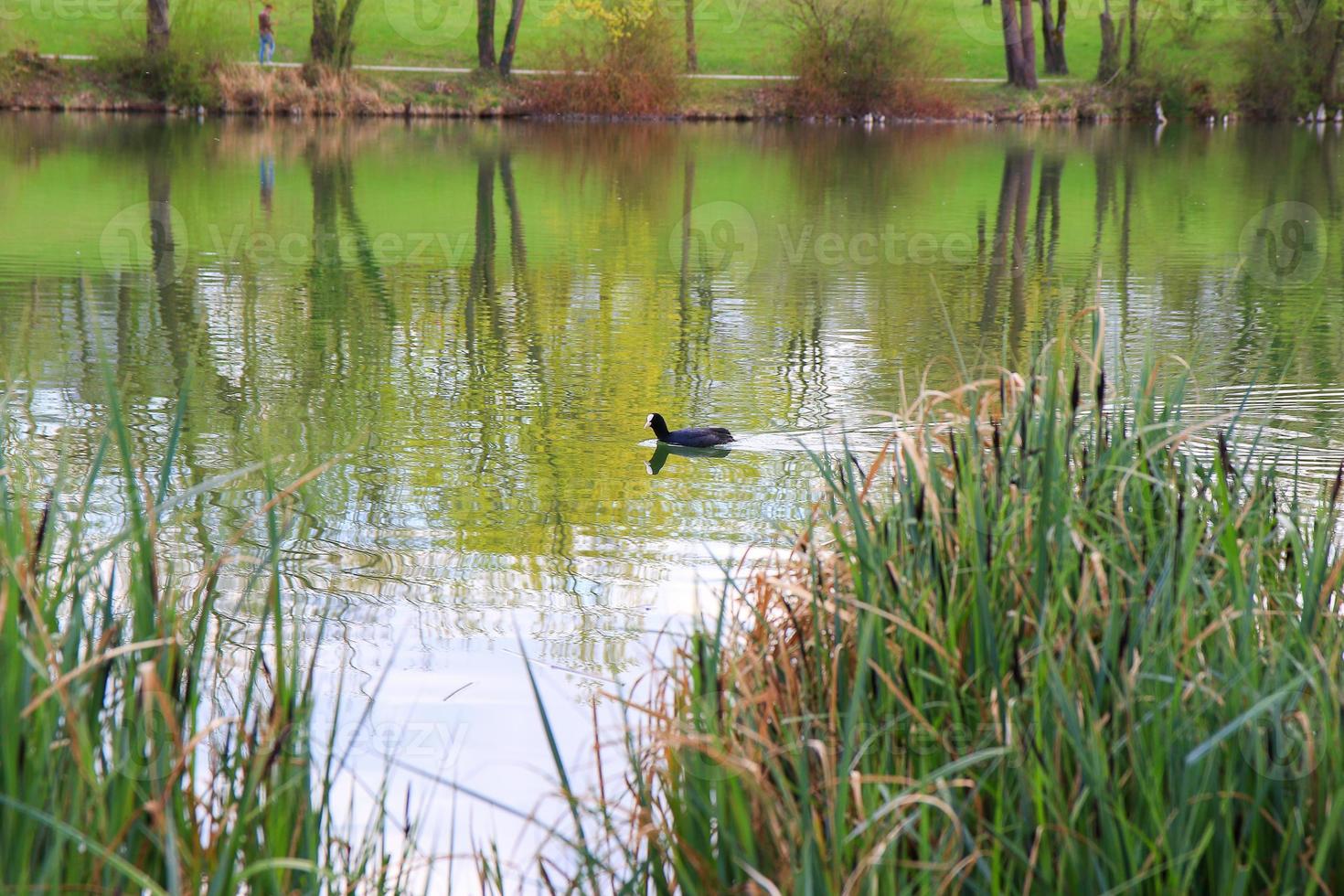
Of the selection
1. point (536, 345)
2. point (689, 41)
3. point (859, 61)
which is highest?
point (689, 41)

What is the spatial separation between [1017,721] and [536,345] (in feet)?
26.3

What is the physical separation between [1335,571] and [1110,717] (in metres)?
0.75

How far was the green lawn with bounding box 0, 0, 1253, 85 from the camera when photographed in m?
38.0

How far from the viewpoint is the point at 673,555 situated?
631cm

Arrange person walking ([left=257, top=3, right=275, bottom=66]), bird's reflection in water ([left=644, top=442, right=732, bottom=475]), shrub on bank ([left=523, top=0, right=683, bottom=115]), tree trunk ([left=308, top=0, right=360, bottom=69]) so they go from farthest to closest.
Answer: shrub on bank ([left=523, top=0, right=683, bottom=115]), person walking ([left=257, top=3, right=275, bottom=66]), tree trunk ([left=308, top=0, right=360, bottom=69]), bird's reflection in water ([left=644, top=442, right=732, bottom=475])

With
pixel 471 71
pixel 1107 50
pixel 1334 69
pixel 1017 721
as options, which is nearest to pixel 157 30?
pixel 471 71

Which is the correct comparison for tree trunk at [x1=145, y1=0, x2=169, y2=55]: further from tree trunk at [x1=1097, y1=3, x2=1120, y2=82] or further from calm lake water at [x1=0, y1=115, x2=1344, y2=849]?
tree trunk at [x1=1097, y1=3, x2=1120, y2=82]

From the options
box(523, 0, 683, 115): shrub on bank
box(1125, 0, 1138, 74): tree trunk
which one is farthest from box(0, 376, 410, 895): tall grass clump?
box(1125, 0, 1138, 74): tree trunk

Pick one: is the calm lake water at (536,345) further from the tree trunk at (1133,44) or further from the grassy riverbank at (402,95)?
the tree trunk at (1133,44)

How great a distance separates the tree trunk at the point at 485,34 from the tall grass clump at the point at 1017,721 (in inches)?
1513

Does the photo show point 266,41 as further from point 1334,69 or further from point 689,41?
point 1334,69

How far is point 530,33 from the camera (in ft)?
158

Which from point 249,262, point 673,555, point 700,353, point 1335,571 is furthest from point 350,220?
point 1335,571

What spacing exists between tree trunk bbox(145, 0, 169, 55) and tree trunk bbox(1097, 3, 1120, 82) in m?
24.1
